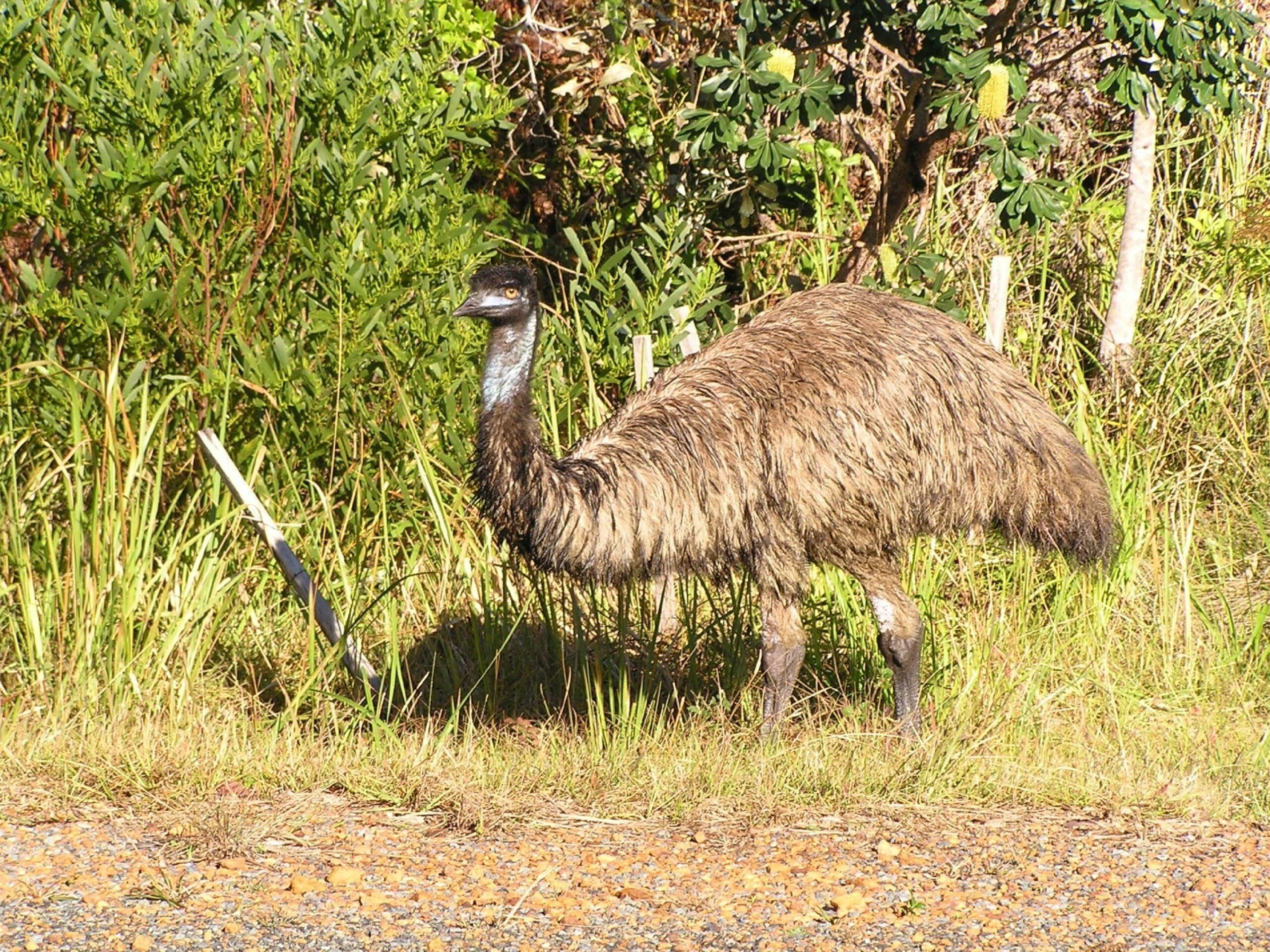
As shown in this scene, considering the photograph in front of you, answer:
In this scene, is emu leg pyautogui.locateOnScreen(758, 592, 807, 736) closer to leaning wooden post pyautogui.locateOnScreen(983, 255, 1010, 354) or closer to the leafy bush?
the leafy bush

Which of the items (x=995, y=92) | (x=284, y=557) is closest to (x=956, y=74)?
(x=995, y=92)

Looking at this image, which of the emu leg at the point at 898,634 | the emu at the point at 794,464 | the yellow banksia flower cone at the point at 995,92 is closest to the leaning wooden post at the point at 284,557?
the emu at the point at 794,464

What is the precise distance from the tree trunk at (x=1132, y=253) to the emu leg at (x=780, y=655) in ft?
8.07

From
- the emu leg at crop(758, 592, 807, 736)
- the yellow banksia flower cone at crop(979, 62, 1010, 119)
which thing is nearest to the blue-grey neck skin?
the emu leg at crop(758, 592, 807, 736)

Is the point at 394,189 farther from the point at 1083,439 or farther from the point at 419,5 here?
the point at 1083,439

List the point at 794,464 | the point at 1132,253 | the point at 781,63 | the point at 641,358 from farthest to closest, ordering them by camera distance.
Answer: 1. the point at 1132,253
2. the point at 641,358
3. the point at 781,63
4. the point at 794,464

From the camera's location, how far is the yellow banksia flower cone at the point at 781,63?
5410mm

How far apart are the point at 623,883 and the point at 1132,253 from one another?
4.15 meters

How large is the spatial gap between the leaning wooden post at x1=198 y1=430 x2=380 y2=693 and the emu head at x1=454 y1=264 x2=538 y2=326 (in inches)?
39.6

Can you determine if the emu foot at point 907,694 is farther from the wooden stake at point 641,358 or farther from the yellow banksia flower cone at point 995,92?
the yellow banksia flower cone at point 995,92

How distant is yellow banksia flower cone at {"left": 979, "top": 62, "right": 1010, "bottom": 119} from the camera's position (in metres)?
5.14

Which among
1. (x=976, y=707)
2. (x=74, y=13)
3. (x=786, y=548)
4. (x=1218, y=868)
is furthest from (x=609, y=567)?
(x=74, y=13)

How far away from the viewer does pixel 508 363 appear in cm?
445

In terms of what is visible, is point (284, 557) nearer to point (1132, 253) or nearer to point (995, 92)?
point (995, 92)
